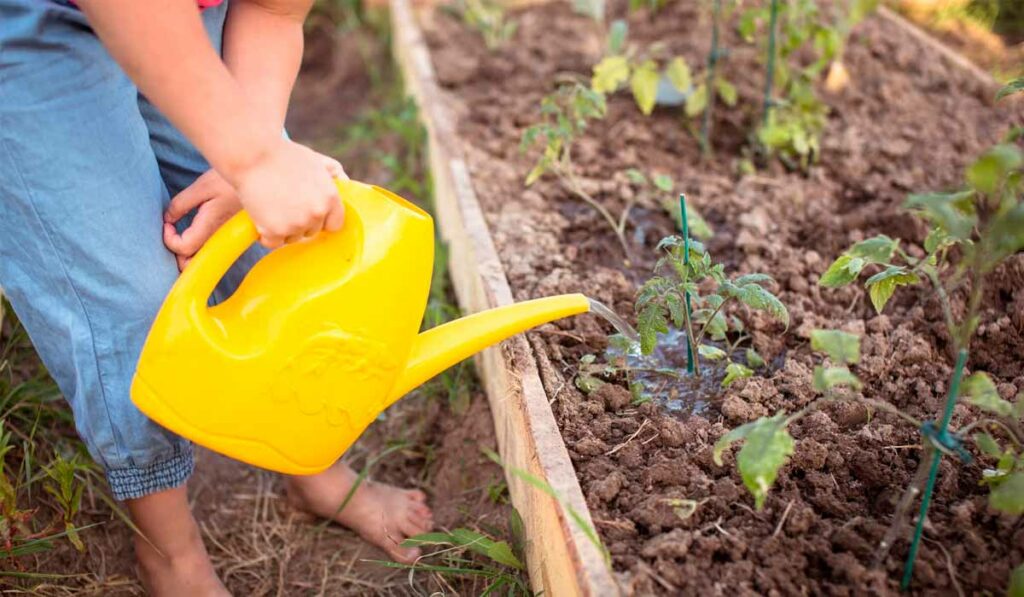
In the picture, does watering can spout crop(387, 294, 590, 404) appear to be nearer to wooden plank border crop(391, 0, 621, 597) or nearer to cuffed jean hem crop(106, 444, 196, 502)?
wooden plank border crop(391, 0, 621, 597)

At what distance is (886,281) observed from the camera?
4.91 feet

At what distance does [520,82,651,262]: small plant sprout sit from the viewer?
2105 millimetres

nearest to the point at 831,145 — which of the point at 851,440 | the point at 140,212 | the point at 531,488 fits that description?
the point at 851,440

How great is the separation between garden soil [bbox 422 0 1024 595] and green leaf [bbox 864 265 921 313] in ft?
0.61

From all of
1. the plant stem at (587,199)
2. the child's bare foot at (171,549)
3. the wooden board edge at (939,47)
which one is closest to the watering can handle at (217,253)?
the child's bare foot at (171,549)

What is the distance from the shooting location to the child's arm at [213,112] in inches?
45.1

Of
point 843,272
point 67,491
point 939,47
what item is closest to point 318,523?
point 67,491

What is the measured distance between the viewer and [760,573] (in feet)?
4.14

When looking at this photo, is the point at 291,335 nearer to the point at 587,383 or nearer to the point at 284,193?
the point at 284,193

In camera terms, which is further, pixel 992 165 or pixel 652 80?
pixel 652 80

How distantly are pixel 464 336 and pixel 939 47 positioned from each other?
7.58 ft

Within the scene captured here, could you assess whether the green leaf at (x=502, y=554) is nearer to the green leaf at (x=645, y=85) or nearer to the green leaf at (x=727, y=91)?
the green leaf at (x=645, y=85)

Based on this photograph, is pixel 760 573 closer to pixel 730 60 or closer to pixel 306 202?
pixel 306 202

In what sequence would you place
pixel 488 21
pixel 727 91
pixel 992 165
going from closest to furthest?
1. pixel 992 165
2. pixel 727 91
3. pixel 488 21
